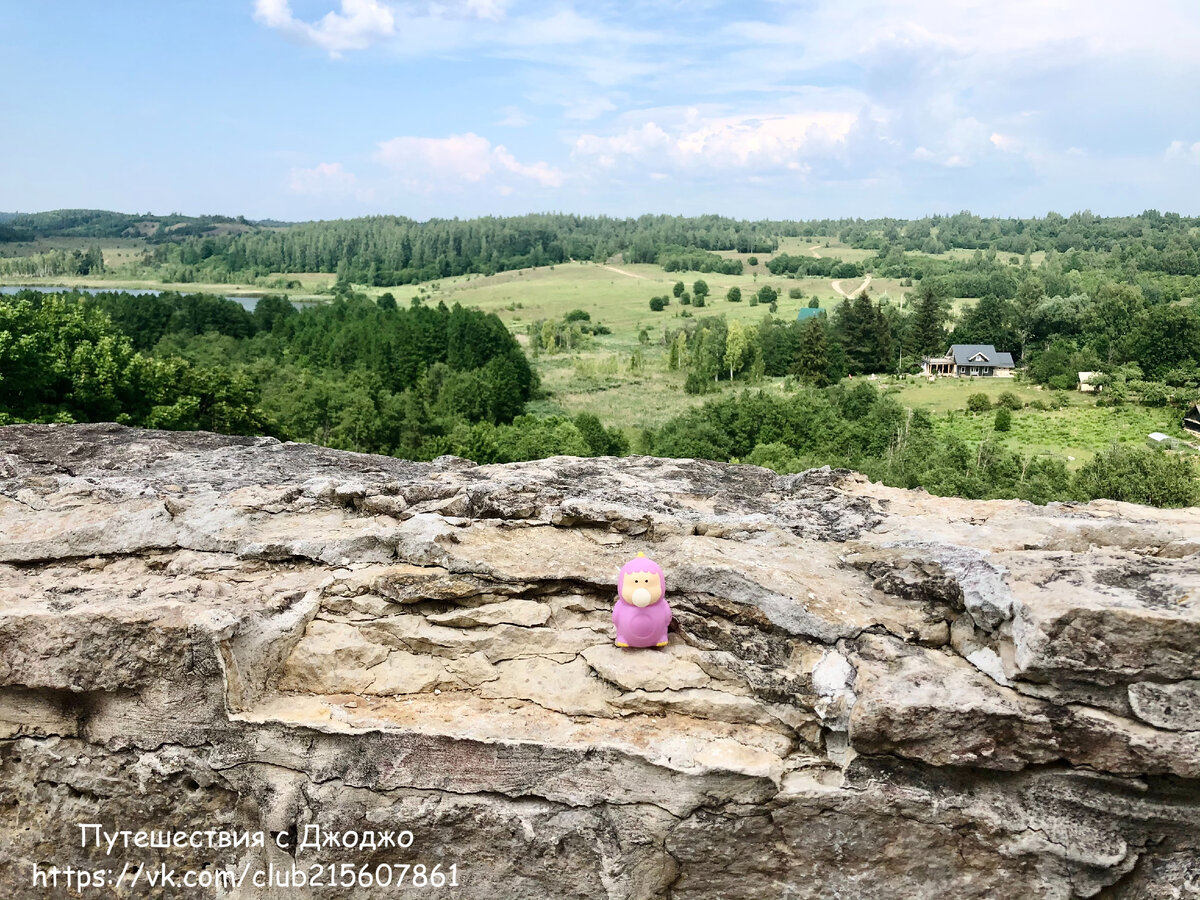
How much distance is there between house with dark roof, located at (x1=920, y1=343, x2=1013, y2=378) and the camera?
97.2 metres

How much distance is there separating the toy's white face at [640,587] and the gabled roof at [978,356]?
326 ft

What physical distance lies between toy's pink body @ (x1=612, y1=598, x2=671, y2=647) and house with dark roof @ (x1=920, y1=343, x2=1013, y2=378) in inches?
3804

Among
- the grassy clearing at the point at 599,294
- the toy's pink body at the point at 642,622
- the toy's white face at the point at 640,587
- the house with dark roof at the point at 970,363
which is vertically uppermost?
the grassy clearing at the point at 599,294

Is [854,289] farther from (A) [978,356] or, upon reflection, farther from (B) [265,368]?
(B) [265,368]

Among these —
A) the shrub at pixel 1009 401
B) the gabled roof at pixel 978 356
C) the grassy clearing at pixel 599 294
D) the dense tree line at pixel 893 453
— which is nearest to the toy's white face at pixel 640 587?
the dense tree line at pixel 893 453

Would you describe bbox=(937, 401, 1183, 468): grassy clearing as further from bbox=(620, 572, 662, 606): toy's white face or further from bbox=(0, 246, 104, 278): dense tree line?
bbox=(0, 246, 104, 278): dense tree line

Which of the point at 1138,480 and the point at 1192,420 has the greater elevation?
the point at 1192,420

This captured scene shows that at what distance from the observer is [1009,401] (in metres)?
76.9

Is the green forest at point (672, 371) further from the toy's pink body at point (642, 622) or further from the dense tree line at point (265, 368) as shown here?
the toy's pink body at point (642, 622)

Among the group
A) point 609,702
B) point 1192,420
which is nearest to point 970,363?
point 1192,420

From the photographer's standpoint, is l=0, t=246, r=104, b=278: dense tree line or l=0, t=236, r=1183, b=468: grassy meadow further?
l=0, t=246, r=104, b=278: dense tree line

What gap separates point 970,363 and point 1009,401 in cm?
2209

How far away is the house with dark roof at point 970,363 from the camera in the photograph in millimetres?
97250

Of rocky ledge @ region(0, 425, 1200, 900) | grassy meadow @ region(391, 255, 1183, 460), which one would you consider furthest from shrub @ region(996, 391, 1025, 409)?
rocky ledge @ region(0, 425, 1200, 900)
